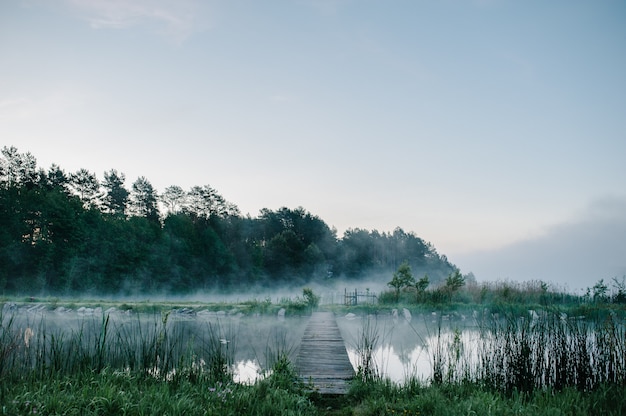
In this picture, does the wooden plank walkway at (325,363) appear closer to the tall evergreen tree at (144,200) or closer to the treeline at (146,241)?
the treeline at (146,241)

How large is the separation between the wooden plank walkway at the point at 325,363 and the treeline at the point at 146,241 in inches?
811

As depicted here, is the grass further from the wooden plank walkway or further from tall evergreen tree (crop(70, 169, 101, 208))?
tall evergreen tree (crop(70, 169, 101, 208))

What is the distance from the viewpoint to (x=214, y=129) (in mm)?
12414

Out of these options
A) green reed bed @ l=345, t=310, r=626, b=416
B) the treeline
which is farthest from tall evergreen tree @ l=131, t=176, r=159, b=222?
green reed bed @ l=345, t=310, r=626, b=416

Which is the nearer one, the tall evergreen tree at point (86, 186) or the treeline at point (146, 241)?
the treeline at point (146, 241)

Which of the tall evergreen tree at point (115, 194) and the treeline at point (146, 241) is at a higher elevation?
the tall evergreen tree at point (115, 194)

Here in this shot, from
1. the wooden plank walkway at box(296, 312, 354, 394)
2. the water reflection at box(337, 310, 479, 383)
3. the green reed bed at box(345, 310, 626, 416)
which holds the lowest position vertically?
the water reflection at box(337, 310, 479, 383)

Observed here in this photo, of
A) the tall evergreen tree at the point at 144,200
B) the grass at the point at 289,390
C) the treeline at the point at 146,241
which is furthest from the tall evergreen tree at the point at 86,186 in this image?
the grass at the point at 289,390

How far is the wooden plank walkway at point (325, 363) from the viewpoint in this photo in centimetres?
406

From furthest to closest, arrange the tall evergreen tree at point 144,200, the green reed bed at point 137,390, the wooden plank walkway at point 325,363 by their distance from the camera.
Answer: the tall evergreen tree at point 144,200
the wooden plank walkway at point 325,363
the green reed bed at point 137,390

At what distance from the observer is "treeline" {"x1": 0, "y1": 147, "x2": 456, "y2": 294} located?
21875 mm

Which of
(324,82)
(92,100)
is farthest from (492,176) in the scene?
(92,100)

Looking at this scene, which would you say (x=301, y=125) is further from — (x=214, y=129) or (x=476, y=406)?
(x=476, y=406)

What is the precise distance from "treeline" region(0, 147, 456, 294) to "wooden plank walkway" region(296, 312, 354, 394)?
811 inches
